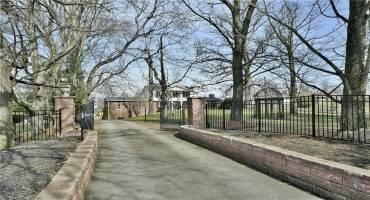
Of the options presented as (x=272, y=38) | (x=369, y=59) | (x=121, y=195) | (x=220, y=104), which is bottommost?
(x=121, y=195)

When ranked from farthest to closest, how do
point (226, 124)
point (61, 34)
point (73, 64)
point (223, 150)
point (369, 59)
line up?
1. point (73, 64)
2. point (61, 34)
3. point (226, 124)
4. point (369, 59)
5. point (223, 150)

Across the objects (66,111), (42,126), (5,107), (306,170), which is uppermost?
(5,107)

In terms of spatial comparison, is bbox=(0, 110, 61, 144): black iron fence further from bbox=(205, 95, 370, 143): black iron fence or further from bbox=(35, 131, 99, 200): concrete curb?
bbox=(35, 131, 99, 200): concrete curb

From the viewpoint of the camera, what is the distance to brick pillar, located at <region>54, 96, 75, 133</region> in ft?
57.7

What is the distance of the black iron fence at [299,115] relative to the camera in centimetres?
1133

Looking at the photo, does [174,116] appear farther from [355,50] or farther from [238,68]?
[355,50]

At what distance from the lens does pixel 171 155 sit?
38.5ft

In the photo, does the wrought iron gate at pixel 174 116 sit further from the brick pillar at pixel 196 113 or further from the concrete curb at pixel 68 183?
the concrete curb at pixel 68 183

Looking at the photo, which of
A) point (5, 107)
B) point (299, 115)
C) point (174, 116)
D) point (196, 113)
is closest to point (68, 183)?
point (5, 107)

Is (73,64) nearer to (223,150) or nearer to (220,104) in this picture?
(220,104)

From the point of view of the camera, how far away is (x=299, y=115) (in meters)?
13.5

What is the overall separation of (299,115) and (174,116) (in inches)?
437

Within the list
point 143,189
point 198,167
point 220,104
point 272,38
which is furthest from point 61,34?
point 143,189

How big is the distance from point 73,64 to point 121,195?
24471 mm
